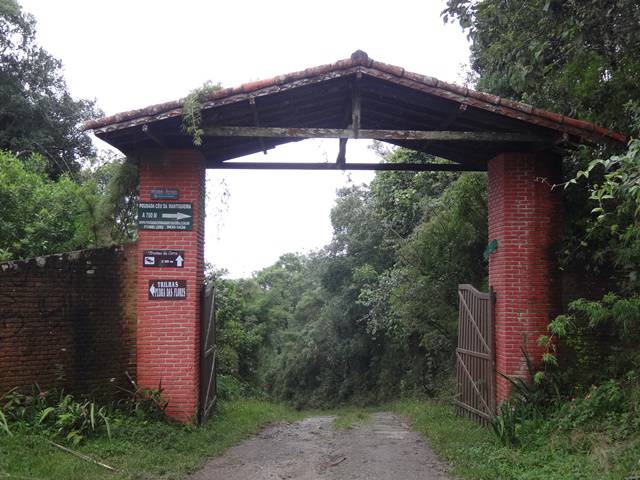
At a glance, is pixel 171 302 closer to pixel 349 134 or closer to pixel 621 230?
pixel 349 134

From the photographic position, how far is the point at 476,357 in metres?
9.96

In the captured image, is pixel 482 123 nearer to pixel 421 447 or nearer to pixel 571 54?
pixel 571 54

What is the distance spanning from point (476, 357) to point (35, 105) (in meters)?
23.4

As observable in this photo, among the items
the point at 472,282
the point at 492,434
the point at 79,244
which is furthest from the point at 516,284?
the point at 79,244

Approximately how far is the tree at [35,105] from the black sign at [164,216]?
1706cm

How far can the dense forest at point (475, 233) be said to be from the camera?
25.3 feet

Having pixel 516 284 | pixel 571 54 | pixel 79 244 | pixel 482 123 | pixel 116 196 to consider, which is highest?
pixel 571 54

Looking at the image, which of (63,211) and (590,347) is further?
(63,211)

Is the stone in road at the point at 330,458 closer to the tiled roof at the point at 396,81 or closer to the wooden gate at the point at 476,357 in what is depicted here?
the wooden gate at the point at 476,357

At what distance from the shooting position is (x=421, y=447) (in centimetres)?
885

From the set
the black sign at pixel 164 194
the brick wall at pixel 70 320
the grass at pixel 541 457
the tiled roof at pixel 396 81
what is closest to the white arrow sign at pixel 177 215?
the black sign at pixel 164 194

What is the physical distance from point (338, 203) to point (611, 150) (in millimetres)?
14353

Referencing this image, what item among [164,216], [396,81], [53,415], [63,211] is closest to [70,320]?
[53,415]

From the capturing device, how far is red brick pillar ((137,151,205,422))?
28.2 feet
